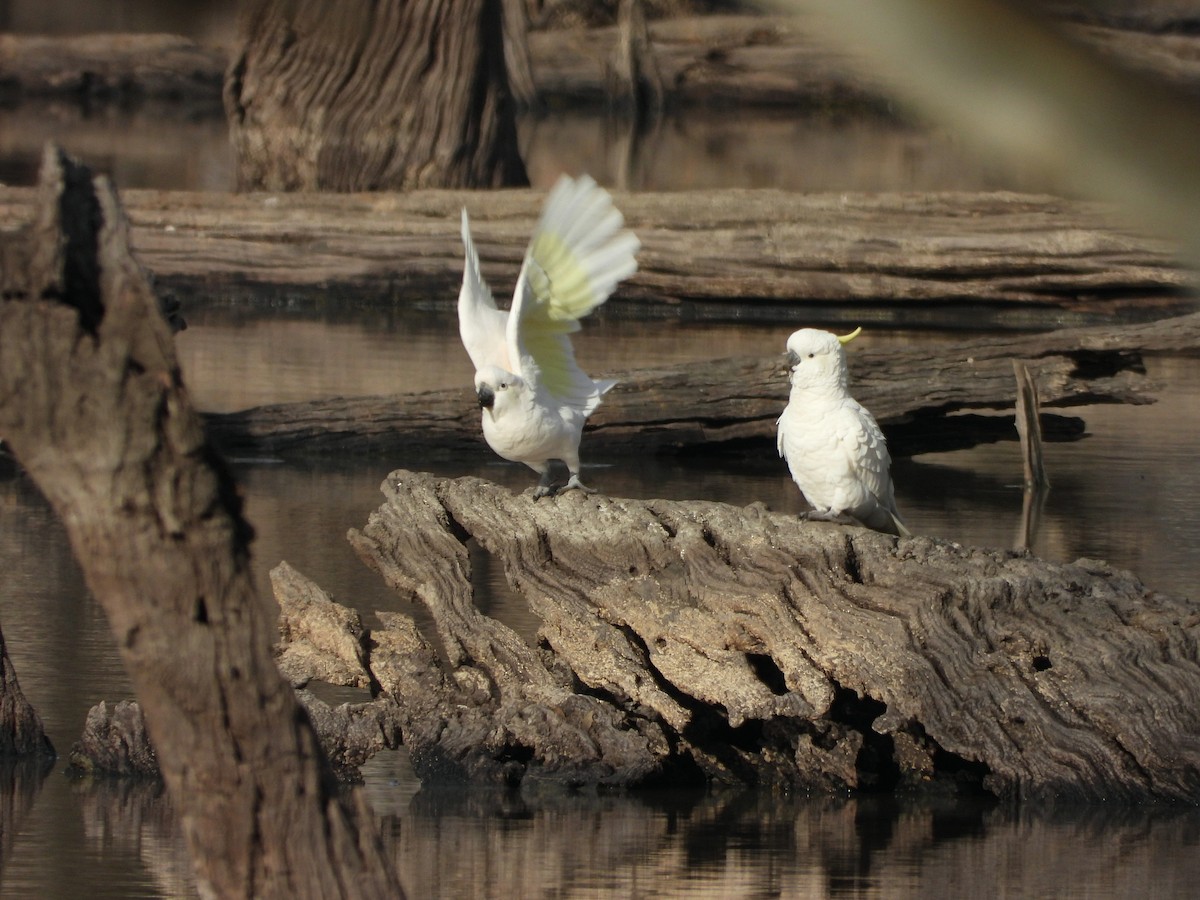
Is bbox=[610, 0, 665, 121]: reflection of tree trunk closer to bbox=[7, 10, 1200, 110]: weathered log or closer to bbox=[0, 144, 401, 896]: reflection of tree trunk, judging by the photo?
bbox=[7, 10, 1200, 110]: weathered log

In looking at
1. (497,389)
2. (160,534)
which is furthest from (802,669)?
(160,534)

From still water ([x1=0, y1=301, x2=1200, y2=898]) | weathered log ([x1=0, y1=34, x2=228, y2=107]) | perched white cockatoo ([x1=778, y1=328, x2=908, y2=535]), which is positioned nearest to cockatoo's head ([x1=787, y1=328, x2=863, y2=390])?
perched white cockatoo ([x1=778, y1=328, x2=908, y2=535])

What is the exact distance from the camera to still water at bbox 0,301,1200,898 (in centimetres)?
426

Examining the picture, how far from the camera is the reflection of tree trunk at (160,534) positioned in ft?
8.19

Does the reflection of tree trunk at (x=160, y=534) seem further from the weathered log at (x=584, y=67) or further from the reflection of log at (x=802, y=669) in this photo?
the weathered log at (x=584, y=67)

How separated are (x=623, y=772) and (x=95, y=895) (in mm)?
1488

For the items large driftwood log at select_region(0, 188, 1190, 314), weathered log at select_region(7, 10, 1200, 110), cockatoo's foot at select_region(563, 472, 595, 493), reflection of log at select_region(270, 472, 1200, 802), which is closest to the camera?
reflection of log at select_region(270, 472, 1200, 802)

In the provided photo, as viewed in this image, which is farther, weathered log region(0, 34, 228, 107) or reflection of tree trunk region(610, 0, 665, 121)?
weathered log region(0, 34, 228, 107)

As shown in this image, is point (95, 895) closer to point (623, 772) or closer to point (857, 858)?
point (623, 772)

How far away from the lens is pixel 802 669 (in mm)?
4719

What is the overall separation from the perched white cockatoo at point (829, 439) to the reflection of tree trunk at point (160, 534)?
3.43 metres

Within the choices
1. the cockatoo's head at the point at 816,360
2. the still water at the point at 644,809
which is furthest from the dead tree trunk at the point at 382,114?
the cockatoo's head at the point at 816,360

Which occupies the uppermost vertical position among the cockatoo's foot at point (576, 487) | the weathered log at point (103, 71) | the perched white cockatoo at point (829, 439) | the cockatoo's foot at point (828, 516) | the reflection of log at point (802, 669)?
the weathered log at point (103, 71)

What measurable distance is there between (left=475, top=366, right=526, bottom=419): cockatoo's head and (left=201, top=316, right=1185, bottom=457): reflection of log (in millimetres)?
2982
